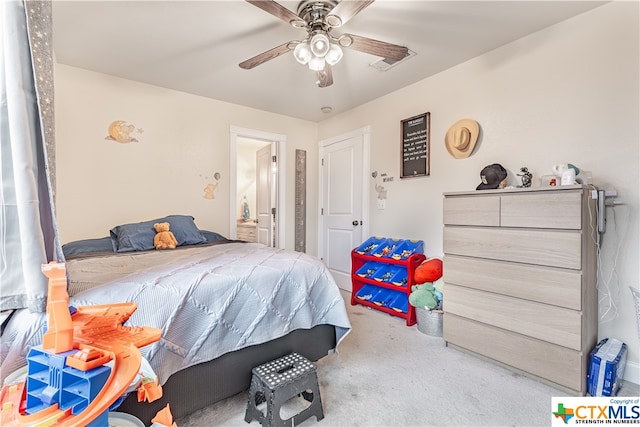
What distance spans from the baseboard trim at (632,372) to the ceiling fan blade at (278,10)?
293 cm

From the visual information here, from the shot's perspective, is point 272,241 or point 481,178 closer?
point 481,178

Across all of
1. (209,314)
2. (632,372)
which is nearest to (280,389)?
(209,314)

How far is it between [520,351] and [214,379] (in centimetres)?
188

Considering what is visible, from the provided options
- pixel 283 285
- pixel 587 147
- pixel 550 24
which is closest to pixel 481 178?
pixel 587 147

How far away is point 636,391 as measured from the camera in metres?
1.71

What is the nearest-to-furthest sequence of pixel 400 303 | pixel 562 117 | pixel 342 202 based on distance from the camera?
pixel 562 117
pixel 400 303
pixel 342 202

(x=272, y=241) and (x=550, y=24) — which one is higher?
(x=550, y=24)

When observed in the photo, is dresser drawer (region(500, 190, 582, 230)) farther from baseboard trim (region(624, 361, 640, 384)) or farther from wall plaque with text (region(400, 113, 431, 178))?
wall plaque with text (region(400, 113, 431, 178))

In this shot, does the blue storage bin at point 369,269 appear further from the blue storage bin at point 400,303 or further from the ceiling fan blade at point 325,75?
the ceiling fan blade at point 325,75

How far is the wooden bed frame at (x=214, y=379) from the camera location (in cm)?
125

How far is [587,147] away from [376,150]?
6.44ft

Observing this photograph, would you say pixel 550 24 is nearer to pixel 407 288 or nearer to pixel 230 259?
pixel 407 288

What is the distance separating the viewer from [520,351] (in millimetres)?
1878

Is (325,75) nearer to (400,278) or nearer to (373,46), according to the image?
(373,46)
